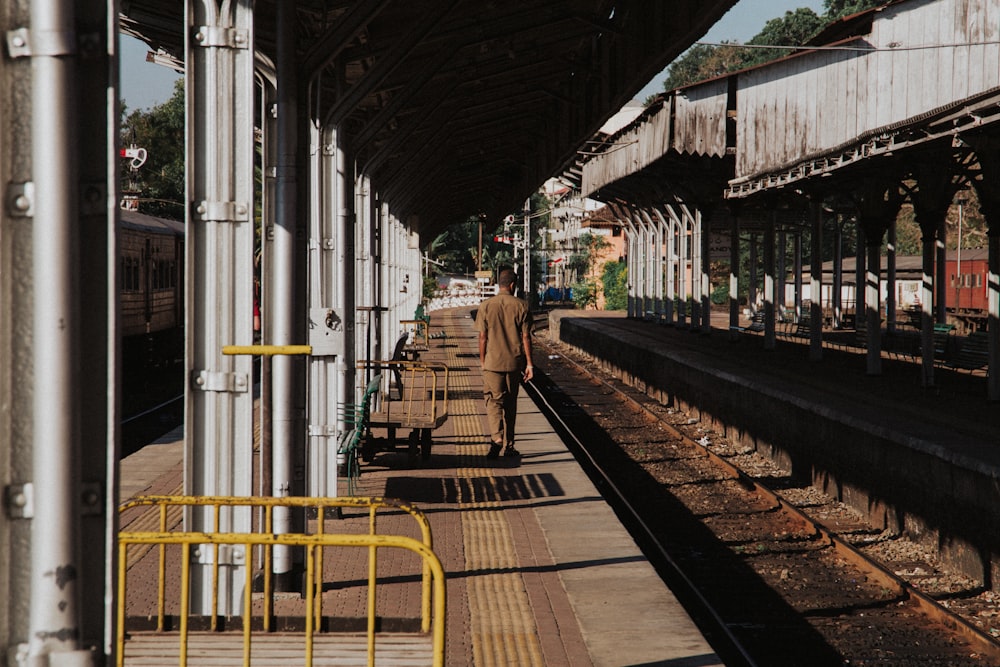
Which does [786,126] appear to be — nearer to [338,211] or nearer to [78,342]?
[338,211]

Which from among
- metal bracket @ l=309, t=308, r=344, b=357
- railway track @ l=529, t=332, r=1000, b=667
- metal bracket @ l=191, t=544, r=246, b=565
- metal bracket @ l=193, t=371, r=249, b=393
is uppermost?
metal bracket @ l=309, t=308, r=344, b=357

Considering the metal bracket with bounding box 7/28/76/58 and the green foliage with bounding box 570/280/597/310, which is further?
the green foliage with bounding box 570/280/597/310

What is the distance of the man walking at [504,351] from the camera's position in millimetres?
12773

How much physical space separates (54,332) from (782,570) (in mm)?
9224

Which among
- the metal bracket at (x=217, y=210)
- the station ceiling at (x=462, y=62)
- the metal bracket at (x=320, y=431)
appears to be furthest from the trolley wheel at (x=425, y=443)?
the metal bracket at (x=217, y=210)

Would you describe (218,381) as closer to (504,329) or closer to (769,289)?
(504,329)

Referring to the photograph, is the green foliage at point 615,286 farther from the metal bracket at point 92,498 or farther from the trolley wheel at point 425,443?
the metal bracket at point 92,498

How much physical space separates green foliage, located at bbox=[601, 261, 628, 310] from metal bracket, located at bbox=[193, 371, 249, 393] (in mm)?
66231

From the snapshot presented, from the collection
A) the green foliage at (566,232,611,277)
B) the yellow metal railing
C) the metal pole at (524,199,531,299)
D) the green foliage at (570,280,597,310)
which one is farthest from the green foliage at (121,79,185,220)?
the yellow metal railing

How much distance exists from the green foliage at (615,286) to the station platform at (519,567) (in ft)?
194

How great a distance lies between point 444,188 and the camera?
32.7 meters

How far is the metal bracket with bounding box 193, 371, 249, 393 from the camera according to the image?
243 inches

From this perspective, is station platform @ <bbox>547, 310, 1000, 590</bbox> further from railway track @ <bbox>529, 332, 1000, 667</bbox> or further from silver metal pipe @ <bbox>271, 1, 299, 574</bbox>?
silver metal pipe @ <bbox>271, 1, 299, 574</bbox>

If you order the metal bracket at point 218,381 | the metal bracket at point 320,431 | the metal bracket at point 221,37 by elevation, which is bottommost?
the metal bracket at point 320,431
